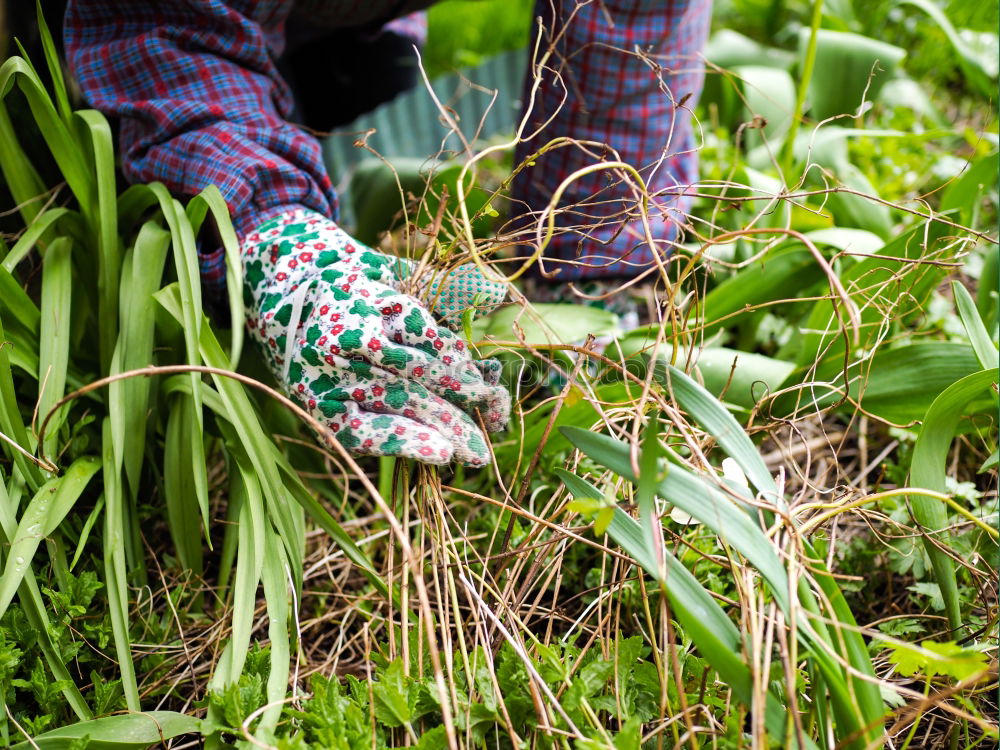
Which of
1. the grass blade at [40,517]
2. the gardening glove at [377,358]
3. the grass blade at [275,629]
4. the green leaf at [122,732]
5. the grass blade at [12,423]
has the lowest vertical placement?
the green leaf at [122,732]

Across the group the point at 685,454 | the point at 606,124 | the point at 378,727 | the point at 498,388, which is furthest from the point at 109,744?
the point at 606,124

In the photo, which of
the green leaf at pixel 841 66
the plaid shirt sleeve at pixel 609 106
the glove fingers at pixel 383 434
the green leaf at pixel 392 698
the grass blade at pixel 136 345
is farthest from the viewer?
the green leaf at pixel 841 66

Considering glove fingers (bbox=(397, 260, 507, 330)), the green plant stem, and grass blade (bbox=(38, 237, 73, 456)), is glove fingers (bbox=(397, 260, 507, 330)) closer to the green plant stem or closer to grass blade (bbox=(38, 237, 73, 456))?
grass blade (bbox=(38, 237, 73, 456))

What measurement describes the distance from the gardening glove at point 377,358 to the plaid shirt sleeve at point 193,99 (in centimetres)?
12

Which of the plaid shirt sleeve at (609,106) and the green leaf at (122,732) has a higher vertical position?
the plaid shirt sleeve at (609,106)

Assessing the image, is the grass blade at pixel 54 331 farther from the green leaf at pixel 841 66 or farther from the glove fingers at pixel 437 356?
the green leaf at pixel 841 66

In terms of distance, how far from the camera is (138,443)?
81cm

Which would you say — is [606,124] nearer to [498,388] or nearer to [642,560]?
[498,388]

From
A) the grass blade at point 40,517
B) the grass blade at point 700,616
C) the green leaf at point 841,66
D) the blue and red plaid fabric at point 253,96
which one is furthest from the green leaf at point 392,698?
the green leaf at point 841,66

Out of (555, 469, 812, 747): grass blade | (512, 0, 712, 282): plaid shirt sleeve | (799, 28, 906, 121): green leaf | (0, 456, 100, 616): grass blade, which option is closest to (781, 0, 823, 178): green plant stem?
(512, 0, 712, 282): plaid shirt sleeve

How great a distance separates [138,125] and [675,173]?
0.70 m

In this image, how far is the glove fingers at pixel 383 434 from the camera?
0.70 meters

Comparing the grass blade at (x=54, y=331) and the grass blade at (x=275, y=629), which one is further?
the grass blade at (x=54, y=331)

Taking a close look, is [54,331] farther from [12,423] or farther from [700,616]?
[700,616]
